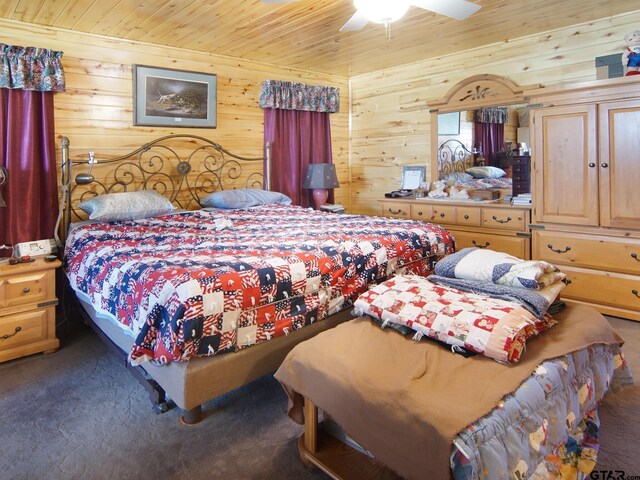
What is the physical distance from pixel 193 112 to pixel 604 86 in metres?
3.39

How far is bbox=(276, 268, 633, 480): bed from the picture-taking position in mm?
1177

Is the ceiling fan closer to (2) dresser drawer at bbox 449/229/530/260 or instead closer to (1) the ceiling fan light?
(1) the ceiling fan light

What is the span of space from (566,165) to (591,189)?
258 millimetres

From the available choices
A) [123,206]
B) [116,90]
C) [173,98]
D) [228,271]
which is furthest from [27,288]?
[173,98]

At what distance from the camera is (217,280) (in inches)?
69.7

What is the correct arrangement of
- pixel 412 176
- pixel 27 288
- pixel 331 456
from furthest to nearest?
pixel 412 176 < pixel 27 288 < pixel 331 456

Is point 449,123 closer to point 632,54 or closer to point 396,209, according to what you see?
point 396,209

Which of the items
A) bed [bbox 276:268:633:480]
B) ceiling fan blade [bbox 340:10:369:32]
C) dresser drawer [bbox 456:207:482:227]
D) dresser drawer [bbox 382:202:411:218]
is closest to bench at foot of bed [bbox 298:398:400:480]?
bed [bbox 276:268:633:480]

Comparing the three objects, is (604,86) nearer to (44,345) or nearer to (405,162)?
(405,162)

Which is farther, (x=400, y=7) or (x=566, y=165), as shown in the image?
(x=566, y=165)

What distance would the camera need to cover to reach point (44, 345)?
2729 mm

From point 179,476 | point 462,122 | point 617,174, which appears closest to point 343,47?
A: point 462,122

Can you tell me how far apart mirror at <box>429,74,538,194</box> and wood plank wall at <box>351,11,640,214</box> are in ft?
0.41

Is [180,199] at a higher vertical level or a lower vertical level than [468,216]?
higher
